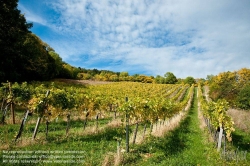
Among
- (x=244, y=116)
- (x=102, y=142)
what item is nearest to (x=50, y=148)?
(x=102, y=142)

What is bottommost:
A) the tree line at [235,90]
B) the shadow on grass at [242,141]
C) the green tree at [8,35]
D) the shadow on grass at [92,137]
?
the shadow on grass at [242,141]

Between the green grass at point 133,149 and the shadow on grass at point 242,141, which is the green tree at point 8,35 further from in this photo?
the shadow on grass at point 242,141

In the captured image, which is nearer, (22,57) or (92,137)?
(92,137)

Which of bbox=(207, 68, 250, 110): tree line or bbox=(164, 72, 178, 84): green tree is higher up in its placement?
bbox=(164, 72, 178, 84): green tree

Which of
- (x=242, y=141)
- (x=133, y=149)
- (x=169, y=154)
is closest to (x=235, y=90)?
(x=242, y=141)

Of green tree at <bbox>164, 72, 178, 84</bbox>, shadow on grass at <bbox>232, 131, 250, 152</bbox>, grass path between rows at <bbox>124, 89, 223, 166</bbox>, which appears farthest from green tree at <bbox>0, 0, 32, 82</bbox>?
green tree at <bbox>164, 72, 178, 84</bbox>

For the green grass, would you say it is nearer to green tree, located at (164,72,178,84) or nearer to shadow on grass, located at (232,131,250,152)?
shadow on grass, located at (232,131,250,152)

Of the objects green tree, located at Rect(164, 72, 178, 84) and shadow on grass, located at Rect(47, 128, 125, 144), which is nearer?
shadow on grass, located at Rect(47, 128, 125, 144)

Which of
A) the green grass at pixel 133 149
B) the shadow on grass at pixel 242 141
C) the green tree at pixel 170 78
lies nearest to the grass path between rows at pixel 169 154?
the green grass at pixel 133 149

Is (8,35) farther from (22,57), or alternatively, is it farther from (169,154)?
(169,154)

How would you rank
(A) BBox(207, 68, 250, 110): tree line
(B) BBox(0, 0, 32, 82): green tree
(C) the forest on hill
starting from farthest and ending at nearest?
(A) BBox(207, 68, 250, 110): tree line → (C) the forest on hill → (B) BBox(0, 0, 32, 82): green tree

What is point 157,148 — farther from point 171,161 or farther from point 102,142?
point 102,142

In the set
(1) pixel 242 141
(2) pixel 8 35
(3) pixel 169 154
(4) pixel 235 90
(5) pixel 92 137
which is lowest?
(1) pixel 242 141

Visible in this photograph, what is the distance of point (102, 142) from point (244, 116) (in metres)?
16.3
